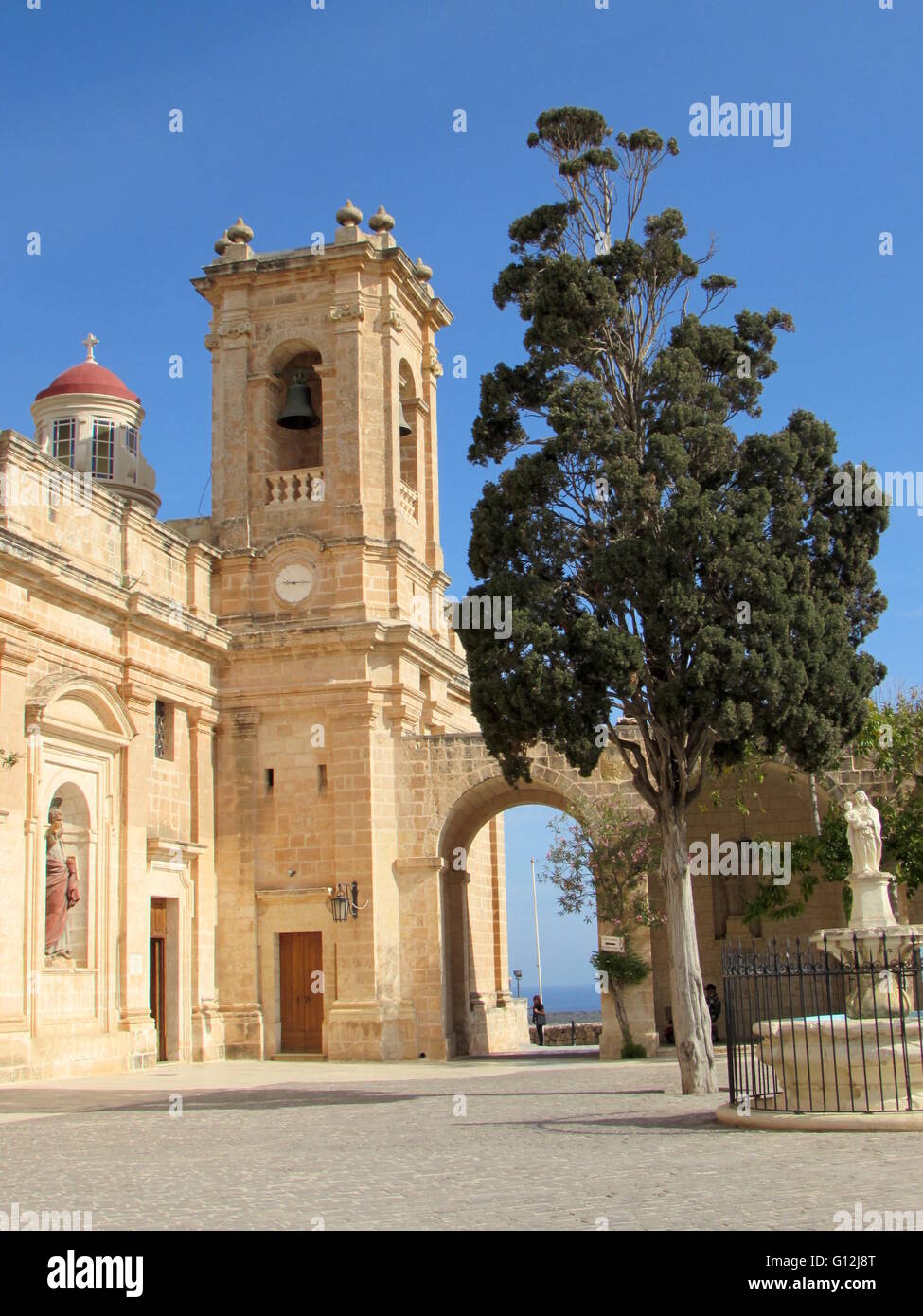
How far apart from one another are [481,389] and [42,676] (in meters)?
7.22

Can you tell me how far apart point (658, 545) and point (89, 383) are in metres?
17.0

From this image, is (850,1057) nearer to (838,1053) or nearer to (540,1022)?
(838,1053)

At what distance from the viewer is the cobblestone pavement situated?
279 inches

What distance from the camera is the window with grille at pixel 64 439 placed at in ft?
90.9

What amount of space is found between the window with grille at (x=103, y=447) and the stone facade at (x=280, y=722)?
12.4 ft

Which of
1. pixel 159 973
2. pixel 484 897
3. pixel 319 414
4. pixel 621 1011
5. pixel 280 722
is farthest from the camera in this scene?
pixel 484 897

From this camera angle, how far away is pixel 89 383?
27.9 m

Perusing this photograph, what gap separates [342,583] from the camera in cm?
2361

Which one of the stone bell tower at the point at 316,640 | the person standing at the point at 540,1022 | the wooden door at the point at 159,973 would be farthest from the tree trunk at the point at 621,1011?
the person standing at the point at 540,1022

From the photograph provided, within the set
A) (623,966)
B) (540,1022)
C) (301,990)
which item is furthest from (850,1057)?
(540,1022)

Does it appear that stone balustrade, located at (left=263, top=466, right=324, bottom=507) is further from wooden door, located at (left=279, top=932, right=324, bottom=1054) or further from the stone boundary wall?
the stone boundary wall

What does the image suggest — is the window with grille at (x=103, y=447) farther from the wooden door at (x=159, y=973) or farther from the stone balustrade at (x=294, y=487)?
the wooden door at (x=159, y=973)
